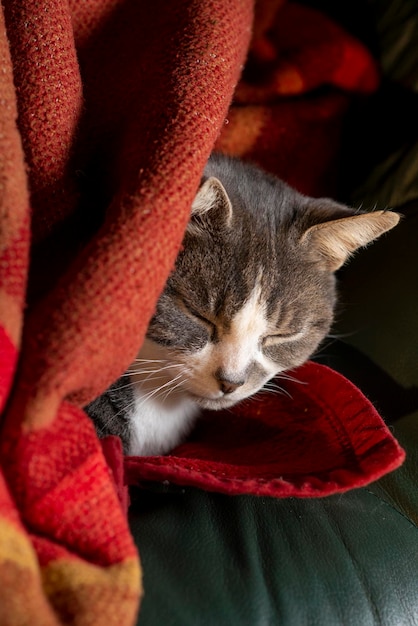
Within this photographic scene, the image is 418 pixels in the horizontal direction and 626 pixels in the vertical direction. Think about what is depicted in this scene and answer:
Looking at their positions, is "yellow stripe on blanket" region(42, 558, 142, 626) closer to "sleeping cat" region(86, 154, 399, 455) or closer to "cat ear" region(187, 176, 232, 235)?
"sleeping cat" region(86, 154, 399, 455)

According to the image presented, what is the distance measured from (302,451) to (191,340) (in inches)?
9.3

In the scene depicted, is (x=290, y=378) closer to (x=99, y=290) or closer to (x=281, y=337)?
(x=281, y=337)

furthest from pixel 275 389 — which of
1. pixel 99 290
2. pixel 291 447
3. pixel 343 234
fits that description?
pixel 99 290

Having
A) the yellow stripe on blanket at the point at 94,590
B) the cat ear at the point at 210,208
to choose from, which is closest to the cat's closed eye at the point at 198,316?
the cat ear at the point at 210,208

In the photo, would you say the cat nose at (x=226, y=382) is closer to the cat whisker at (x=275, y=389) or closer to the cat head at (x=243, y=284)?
the cat head at (x=243, y=284)

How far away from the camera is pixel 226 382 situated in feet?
3.04

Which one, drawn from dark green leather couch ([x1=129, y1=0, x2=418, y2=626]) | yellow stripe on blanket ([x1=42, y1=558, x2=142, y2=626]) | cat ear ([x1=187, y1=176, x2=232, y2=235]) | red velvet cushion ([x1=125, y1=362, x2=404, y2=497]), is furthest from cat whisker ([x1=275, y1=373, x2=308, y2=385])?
yellow stripe on blanket ([x1=42, y1=558, x2=142, y2=626])

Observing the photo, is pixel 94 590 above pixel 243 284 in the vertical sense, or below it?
below

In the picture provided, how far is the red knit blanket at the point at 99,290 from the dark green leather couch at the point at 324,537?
2.1 inches

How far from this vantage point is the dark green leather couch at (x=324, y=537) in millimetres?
704

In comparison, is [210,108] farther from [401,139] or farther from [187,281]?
[401,139]

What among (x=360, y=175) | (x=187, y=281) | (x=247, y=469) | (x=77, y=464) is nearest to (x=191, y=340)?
(x=187, y=281)

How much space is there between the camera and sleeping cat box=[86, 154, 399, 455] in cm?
93

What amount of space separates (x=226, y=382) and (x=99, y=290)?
334 millimetres
